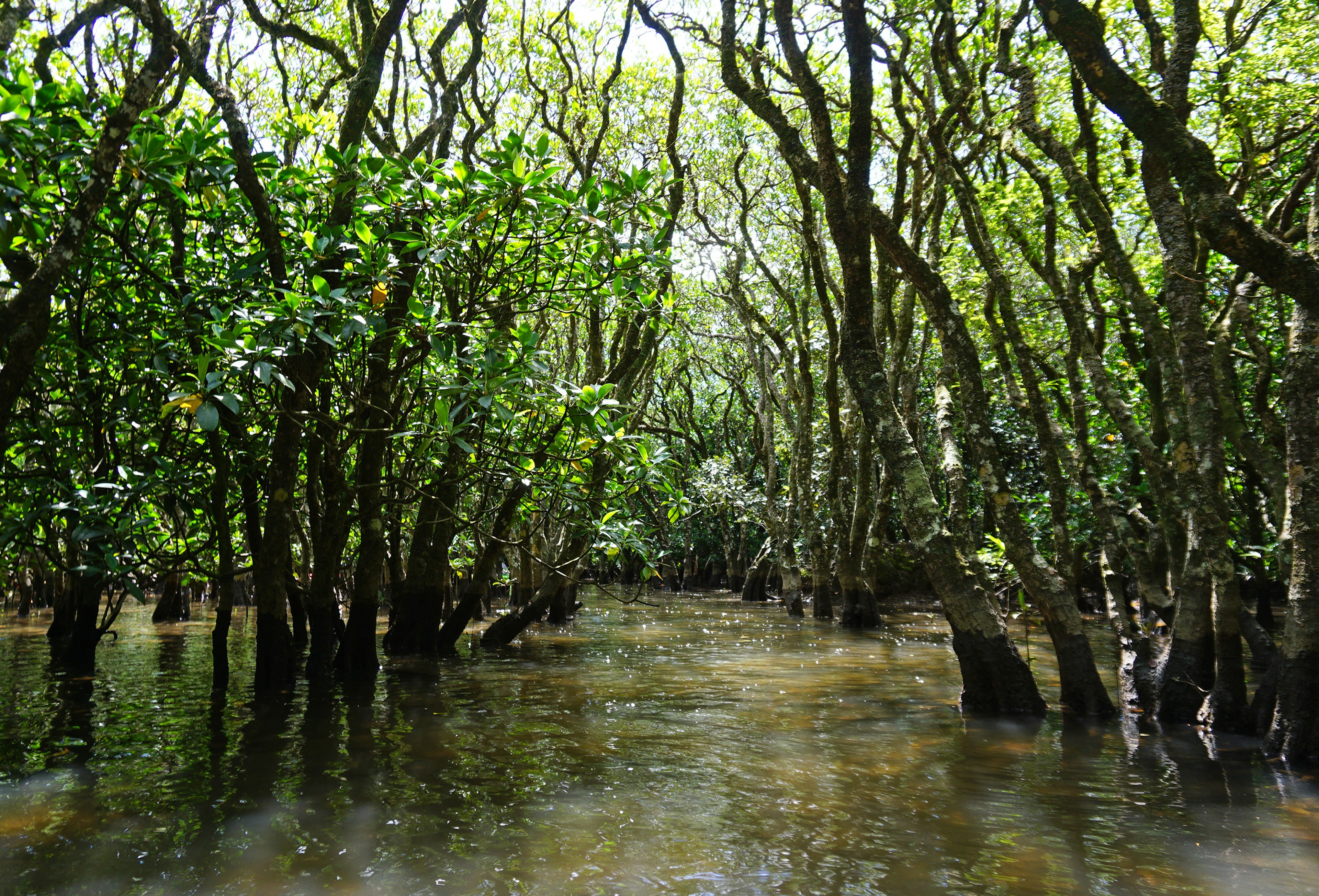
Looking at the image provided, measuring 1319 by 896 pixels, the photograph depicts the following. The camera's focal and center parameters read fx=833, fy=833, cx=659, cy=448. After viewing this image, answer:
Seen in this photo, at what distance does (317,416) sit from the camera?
6.07 m

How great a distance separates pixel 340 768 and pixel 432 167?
4208 millimetres

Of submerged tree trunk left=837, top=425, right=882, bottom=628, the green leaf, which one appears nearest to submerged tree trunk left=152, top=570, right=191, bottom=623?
submerged tree trunk left=837, top=425, right=882, bottom=628

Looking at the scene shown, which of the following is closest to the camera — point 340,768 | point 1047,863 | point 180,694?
point 1047,863

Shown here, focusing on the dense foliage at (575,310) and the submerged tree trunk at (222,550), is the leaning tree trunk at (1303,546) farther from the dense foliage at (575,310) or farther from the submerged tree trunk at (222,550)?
the submerged tree trunk at (222,550)

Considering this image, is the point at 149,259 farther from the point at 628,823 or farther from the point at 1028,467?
the point at 1028,467

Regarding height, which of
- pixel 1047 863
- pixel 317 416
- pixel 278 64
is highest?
pixel 278 64

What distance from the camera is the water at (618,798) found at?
3922mm

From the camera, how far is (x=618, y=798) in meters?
5.09

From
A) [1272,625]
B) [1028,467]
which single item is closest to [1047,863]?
[1272,625]

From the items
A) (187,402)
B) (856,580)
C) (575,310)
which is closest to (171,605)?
(856,580)

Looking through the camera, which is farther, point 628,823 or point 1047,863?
point 628,823

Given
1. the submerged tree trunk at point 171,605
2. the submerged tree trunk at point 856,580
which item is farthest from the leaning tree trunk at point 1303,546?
the submerged tree trunk at point 171,605

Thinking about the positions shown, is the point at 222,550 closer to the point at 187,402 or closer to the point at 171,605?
the point at 187,402

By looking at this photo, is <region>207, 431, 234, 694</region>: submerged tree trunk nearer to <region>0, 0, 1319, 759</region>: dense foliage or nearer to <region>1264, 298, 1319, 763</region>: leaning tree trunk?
<region>0, 0, 1319, 759</region>: dense foliage
